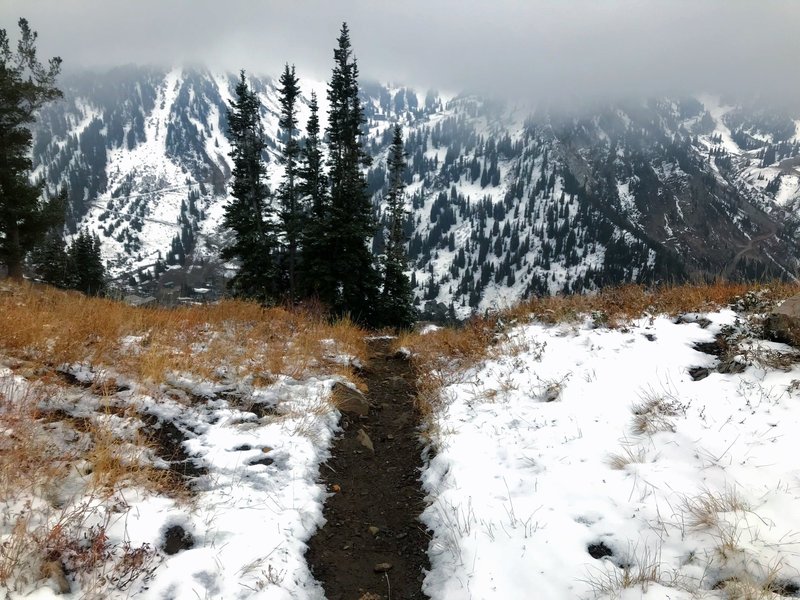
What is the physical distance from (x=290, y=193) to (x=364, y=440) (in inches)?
1246

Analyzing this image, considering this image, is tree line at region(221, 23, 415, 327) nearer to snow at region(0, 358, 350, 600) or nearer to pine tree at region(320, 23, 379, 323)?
pine tree at region(320, 23, 379, 323)

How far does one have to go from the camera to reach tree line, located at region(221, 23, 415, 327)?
29812mm

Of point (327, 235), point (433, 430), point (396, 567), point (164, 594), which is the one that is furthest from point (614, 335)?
point (327, 235)

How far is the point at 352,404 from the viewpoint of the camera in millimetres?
8242

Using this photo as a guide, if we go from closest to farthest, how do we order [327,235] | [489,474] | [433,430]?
[489,474], [433,430], [327,235]

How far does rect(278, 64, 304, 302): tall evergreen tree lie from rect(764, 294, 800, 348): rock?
29485 millimetres

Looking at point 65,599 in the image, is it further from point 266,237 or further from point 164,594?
point 266,237

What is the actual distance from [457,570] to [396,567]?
31.6 inches

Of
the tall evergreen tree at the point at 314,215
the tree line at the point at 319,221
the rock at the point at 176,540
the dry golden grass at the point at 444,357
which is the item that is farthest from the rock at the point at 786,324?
the tree line at the point at 319,221

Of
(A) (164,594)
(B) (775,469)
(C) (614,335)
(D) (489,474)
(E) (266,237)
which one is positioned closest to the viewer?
(A) (164,594)

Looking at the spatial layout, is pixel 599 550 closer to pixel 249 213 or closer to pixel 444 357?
pixel 444 357

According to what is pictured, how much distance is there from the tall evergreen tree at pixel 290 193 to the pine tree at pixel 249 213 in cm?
155

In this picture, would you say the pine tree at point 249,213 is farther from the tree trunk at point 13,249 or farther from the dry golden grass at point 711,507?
the dry golden grass at point 711,507

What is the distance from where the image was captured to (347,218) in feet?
98.3
